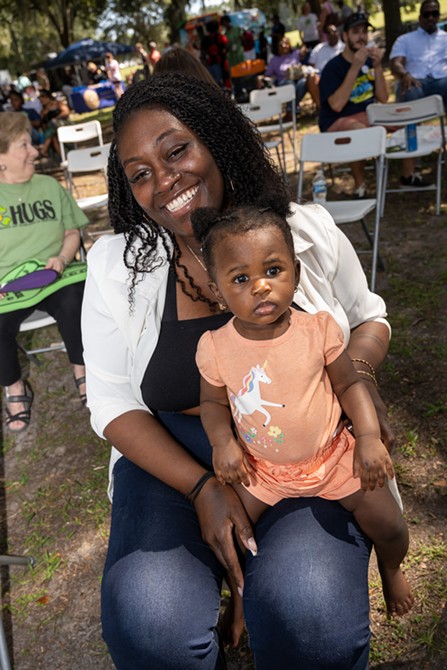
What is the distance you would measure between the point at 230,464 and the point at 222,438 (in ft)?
0.28

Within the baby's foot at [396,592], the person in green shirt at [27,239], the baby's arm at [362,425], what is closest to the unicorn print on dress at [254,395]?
the baby's arm at [362,425]

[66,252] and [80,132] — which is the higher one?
[66,252]

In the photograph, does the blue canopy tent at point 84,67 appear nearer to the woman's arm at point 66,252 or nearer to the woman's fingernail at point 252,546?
the woman's arm at point 66,252

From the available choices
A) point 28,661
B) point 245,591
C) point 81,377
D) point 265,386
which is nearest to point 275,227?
point 265,386

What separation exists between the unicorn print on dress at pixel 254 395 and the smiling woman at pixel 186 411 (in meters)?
0.29

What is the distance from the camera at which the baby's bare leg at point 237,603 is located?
1.79 m

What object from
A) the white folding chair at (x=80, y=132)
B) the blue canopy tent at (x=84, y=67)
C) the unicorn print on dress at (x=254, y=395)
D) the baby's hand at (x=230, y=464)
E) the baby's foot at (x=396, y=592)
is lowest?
the blue canopy tent at (x=84, y=67)

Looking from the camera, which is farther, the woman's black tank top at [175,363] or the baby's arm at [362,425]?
the woman's black tank top at [175,363]

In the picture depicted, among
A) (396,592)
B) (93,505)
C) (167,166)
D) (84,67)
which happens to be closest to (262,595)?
(396,592)

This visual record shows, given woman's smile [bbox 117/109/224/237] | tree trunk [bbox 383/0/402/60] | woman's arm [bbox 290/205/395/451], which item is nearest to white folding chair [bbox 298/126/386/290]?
woman's arm [bbox 290/205/395/451]

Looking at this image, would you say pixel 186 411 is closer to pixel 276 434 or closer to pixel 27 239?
pixel 276 434

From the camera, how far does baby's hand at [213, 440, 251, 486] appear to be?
66.7 inches

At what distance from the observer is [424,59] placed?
760 centimetres

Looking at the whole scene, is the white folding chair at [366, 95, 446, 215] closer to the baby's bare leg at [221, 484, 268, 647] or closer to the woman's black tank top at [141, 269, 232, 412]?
the woman's black tank top at [141, 269, 232, 412]
